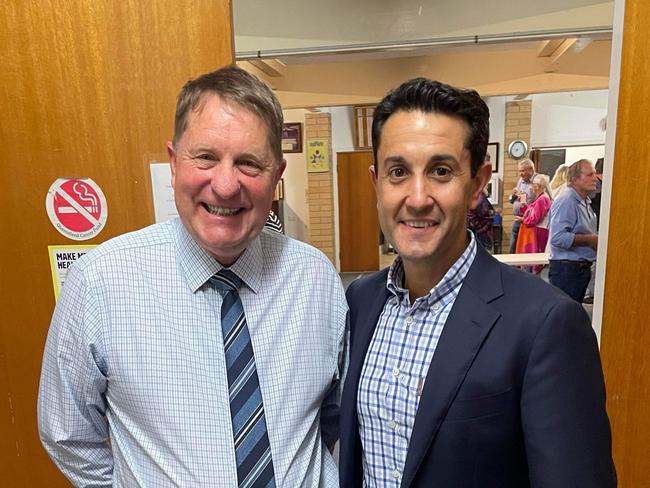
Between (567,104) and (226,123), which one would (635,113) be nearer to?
(226,123)

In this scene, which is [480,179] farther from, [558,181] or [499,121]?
[499,121]

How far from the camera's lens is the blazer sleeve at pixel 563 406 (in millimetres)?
869

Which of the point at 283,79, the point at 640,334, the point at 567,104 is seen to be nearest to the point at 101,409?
the point at 640,334

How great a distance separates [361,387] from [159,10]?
1.19m

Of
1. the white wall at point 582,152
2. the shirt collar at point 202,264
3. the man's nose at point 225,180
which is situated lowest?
the shirt collar at point 202,264

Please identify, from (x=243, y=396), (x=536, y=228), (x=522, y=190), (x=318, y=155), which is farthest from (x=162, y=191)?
(x=318, y=155)

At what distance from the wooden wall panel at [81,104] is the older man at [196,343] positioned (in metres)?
0.36

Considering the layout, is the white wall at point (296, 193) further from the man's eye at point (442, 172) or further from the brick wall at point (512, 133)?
the man's eye at point (442, 172)

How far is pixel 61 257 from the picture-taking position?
1456 millimetres

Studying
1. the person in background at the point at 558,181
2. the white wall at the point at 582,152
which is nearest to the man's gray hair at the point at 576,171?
the person in background at the point at 558,181

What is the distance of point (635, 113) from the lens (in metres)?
1.32

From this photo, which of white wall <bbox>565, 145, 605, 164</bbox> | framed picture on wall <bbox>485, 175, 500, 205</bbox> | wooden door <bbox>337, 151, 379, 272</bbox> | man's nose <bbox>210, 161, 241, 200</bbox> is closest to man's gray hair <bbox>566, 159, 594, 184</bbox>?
man's nose <bbox>210, 161, 241, 200</bbox>

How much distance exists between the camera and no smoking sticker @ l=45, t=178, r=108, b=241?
141 centimetres

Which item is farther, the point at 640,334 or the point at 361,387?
the point at 640,334
